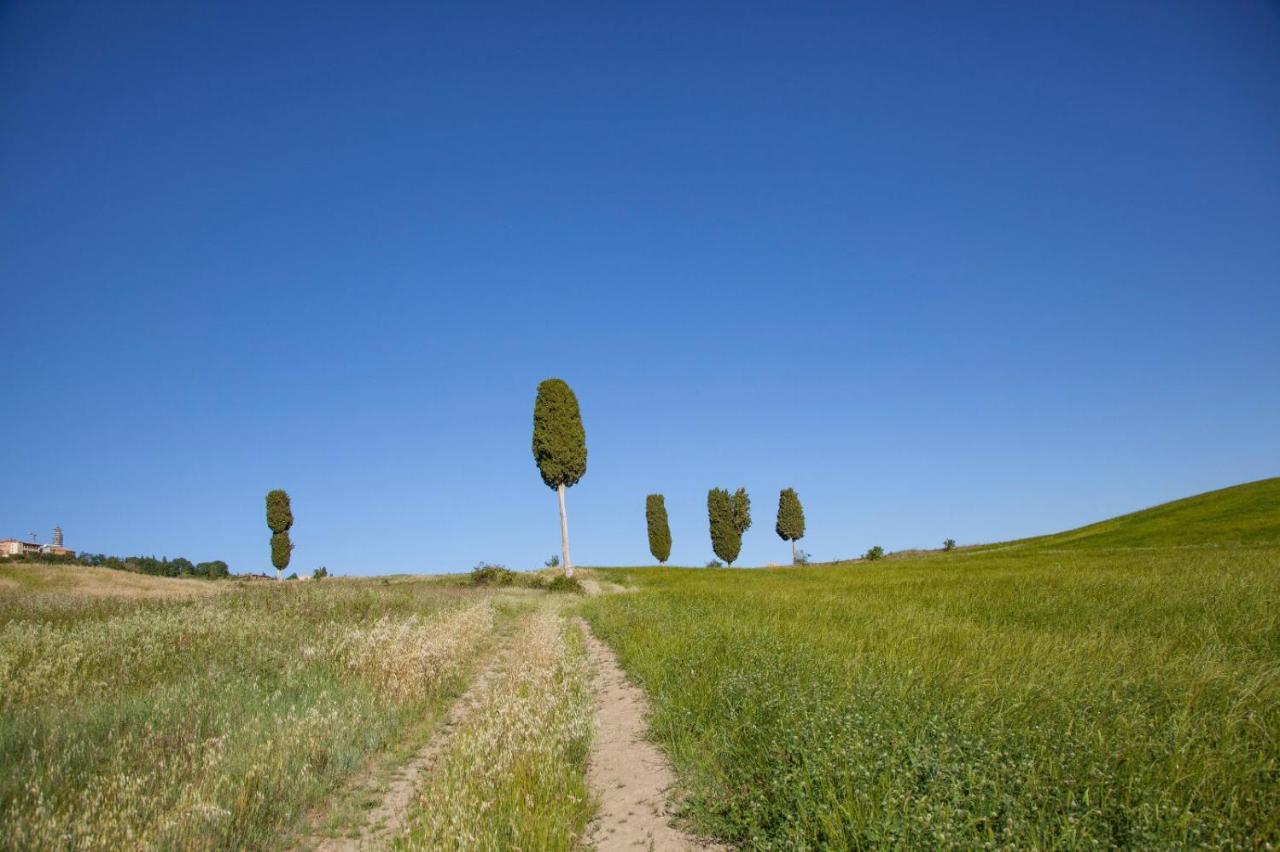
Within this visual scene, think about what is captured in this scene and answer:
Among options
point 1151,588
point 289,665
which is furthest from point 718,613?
point 1151,588

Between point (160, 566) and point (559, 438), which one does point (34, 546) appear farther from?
point (559, 438)

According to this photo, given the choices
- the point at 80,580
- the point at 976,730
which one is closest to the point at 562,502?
the point at 80,580

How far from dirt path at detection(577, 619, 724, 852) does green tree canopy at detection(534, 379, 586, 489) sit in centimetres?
4109

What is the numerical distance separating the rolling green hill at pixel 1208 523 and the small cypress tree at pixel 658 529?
150ft

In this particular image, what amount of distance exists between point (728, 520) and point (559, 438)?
140 ft

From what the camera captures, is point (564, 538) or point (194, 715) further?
point (564, 538)

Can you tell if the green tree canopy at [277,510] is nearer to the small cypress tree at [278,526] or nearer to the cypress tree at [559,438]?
the small cypress tree at [278,526]

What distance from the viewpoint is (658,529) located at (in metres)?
84.7

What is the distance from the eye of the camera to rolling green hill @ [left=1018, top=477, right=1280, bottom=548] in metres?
37.8

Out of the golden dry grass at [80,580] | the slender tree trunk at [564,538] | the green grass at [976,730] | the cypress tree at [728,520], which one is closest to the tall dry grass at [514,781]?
the green grass at [976,730]

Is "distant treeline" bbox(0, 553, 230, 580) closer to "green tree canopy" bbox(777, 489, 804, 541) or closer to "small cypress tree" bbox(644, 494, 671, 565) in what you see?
"small cypress tree" bbox(644, 494, 671, 565)

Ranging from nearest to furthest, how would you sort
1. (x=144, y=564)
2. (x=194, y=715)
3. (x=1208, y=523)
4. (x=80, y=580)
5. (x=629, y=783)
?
(x=629, y=783)
(x=194, y=715)
(x=80, y=580)
(x=1208, y=523)
(x=144, y=564)

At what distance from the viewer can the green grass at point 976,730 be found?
3783mm

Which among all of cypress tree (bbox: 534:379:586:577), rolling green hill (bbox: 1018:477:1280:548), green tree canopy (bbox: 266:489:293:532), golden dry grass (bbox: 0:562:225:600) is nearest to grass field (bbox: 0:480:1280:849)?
golden dry grass (bbox: 0:562:225:600)
